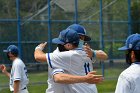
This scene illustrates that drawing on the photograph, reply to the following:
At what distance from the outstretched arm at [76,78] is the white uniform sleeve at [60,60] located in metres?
0.18

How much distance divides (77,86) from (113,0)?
2151cm

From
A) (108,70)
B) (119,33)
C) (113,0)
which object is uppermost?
(113,0)

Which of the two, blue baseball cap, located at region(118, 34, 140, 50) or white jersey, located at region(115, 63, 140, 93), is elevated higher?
blue baseball cap, located at region(118, 34, 140, 50)

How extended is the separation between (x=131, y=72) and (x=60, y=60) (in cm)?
88

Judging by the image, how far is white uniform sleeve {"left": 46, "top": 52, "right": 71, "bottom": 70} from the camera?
16.7 feet

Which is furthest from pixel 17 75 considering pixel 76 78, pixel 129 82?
pixel 129 82

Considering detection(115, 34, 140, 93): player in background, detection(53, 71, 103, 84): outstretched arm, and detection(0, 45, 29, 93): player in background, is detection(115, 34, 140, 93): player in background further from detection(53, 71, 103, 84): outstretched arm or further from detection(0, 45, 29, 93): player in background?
detection(0, 45, 29, 93): player in background

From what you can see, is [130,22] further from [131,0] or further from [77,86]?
[77,86]

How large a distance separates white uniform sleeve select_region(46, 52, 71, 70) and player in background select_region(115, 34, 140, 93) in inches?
28.4

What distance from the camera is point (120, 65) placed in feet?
81.8

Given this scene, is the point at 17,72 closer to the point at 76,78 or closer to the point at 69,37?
the point at 69,37

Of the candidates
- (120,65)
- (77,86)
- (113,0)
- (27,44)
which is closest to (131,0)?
(113,0)

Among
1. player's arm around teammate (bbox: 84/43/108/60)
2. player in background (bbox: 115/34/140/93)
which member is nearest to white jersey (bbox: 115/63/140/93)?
player in background (bbox: 115/34/140/93)

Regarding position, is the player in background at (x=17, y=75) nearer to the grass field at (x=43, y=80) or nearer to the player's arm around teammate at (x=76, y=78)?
the player's arm around teammate at (x=76, y=78)
